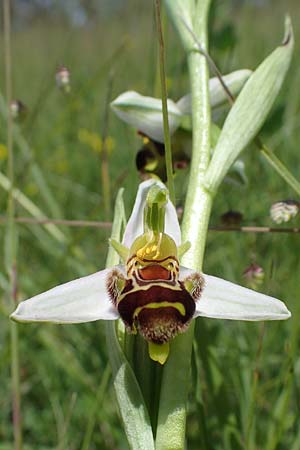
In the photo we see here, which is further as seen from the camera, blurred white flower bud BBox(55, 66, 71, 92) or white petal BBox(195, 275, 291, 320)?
blurred white flower bud BBox(55, 66, 71, 92)

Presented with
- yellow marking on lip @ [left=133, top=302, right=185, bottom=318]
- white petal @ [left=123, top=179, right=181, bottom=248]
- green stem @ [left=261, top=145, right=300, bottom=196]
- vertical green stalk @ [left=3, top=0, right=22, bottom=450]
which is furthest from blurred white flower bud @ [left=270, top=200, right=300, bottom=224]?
vertical green stalk @ [left=3, top=0, right=22, bottom=450]

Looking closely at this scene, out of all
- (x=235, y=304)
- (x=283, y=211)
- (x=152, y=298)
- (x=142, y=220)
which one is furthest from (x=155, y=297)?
(x=283, y=211)

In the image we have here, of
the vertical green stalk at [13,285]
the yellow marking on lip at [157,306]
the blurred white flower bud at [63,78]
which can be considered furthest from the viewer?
the blurred white flower bud at [63,78]

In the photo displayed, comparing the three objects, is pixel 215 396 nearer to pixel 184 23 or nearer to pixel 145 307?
pixel 145 307

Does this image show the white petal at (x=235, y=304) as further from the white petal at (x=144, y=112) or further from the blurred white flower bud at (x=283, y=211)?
the white petal at (x=144, y=112)

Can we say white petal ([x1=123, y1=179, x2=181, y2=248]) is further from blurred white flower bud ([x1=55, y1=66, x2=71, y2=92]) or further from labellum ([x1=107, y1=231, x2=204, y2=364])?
blurred white flower bud ([x1=55, y1=66, x2=71, y2=92])

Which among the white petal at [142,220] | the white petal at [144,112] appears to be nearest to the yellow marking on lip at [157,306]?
the white petal at [142,220]
